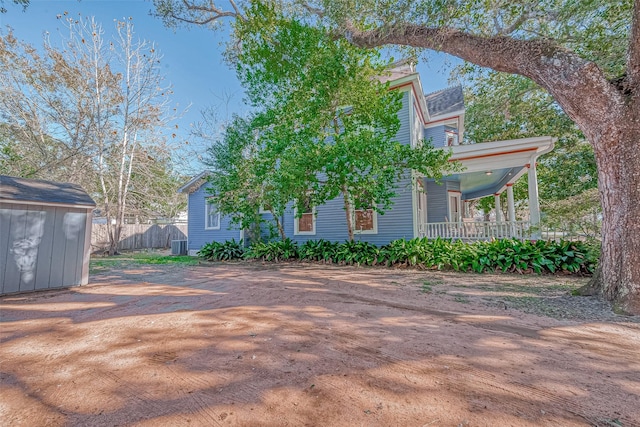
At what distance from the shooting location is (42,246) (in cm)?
523

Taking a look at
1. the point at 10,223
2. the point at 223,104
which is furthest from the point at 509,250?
the point at 223,104

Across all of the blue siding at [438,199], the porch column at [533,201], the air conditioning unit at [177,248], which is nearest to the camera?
the porch column at [533,201]

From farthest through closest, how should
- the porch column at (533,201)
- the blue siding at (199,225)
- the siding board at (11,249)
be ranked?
the blue siding at (199,225), the porch column at (533,201), the siding board at (11,249)

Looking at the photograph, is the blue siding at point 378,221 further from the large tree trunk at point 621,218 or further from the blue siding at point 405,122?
the large tree trunk at point 621,218

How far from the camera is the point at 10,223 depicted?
4.89 m

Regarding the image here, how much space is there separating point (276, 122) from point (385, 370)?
7844 millimetres

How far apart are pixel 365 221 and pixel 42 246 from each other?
8740mm

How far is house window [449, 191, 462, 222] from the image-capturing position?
1138 cm

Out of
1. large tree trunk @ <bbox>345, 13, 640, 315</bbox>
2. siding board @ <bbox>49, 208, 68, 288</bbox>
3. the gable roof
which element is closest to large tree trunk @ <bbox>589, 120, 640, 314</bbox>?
large tree trunk @ <bbox>345, 13, 640, 315</bbox>

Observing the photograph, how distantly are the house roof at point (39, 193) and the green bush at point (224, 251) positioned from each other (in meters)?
6.05

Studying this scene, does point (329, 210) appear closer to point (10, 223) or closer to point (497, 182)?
point (497, 182)

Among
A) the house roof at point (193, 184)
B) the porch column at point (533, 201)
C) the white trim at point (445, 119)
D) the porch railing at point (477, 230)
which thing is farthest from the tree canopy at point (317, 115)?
the house roof at point (193, 184)

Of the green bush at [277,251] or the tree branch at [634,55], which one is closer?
the tree branch at [634,55]

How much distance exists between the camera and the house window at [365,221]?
1054 cm
